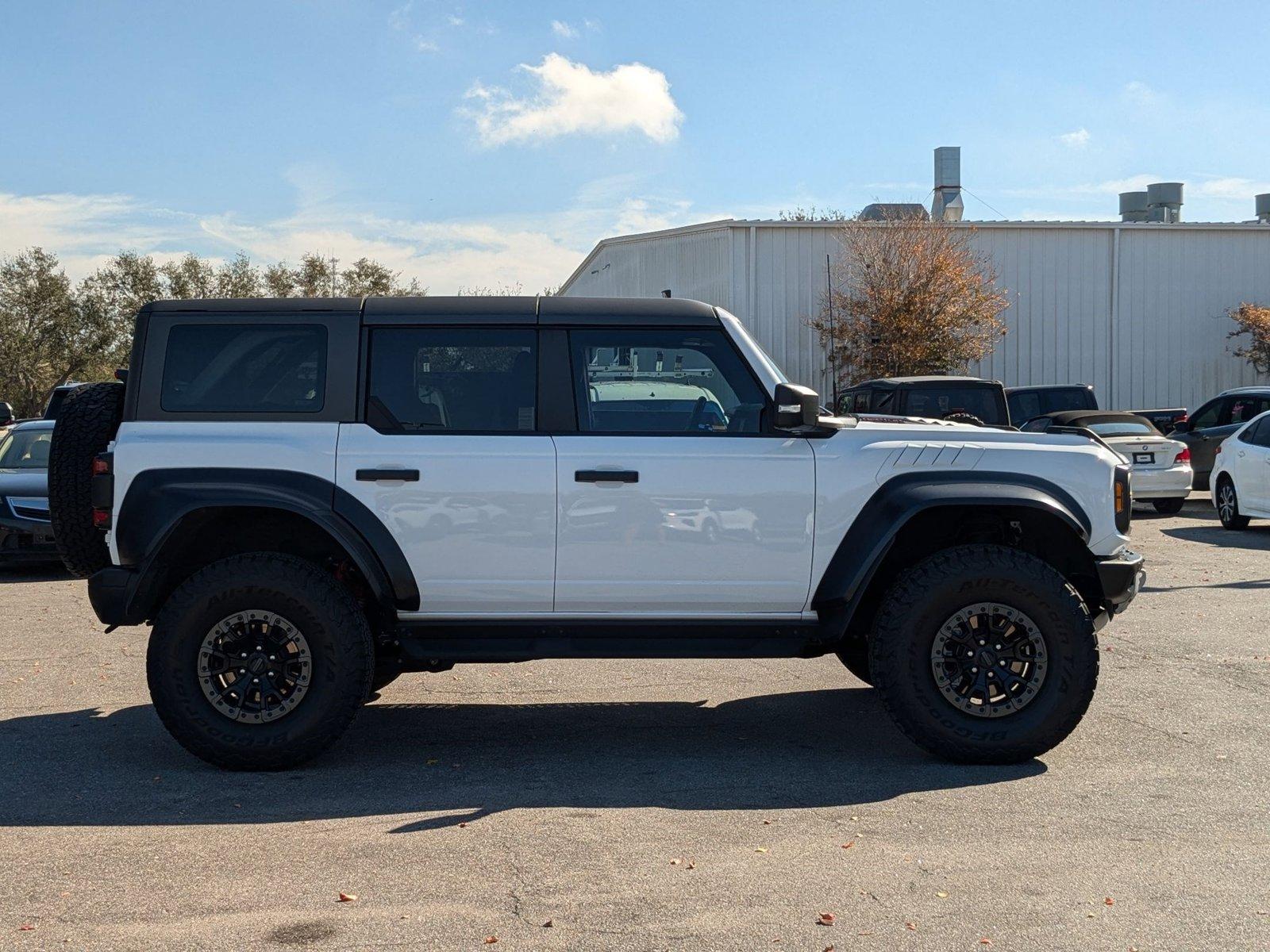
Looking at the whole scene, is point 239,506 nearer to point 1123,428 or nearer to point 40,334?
point 1123,428

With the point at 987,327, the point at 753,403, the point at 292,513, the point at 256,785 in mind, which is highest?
the point at 987,327

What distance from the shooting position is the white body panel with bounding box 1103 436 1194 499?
1780cm

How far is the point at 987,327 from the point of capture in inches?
1190

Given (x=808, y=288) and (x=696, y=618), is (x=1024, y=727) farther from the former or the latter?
(x=808, y=288)

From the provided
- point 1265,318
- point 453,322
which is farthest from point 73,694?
point 1265,318

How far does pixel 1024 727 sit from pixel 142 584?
13.3 feet

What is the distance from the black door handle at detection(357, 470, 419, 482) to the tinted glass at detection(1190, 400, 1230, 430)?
1712 cm

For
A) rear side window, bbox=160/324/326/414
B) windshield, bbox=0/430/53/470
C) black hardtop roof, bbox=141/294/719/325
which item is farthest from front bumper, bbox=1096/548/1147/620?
windshield, bbox=0/430/53/470

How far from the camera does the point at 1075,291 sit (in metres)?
31.8

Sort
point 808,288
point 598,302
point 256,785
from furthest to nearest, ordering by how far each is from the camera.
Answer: point 808,288, point 598,302, point 256,785

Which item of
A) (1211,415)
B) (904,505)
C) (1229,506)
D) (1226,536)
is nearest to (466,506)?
(904,505)

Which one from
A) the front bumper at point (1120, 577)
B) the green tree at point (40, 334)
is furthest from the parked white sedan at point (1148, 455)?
the green tree at point (40, 334)

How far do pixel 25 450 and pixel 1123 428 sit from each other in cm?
1390

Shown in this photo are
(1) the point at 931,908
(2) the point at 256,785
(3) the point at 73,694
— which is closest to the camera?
(1) the point at 931,908
